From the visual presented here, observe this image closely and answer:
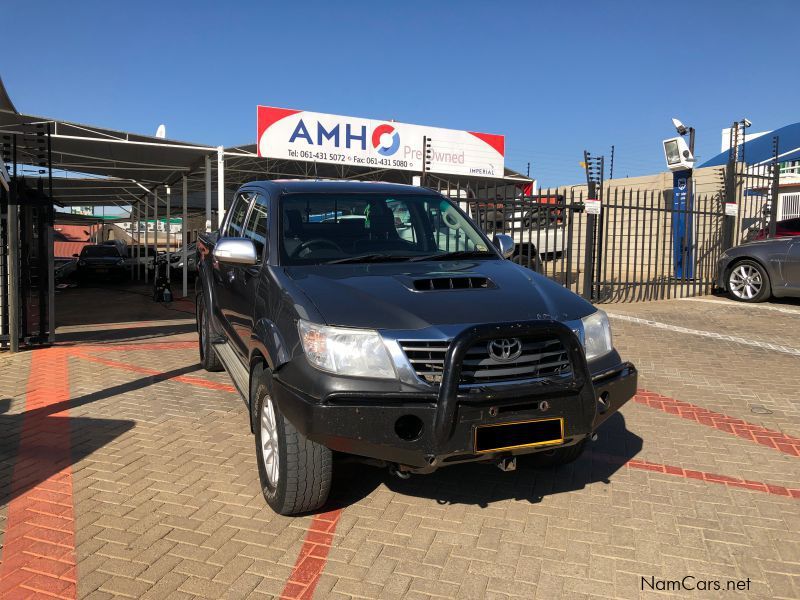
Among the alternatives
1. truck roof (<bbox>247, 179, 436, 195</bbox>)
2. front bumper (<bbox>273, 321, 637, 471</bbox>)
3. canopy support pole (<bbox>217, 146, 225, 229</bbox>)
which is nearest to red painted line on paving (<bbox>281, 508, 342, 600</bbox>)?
front bumper (<bbox>273, 321, 637, 471</bbox>)

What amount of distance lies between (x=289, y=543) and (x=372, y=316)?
1.26 metres

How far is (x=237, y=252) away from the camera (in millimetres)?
3768

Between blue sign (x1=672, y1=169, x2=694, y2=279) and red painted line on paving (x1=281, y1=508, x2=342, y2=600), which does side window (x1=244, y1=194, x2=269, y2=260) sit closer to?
red painted line on paving (x1=281, y1=508, x2=342, y2=600)

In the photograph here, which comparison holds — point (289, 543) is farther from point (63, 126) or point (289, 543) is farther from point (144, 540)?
point (63, 126)

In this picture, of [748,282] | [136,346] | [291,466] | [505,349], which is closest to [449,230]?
[505,349]

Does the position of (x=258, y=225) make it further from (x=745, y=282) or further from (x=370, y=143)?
(x=370, y=143)

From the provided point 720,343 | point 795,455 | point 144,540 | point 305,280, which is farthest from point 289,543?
point 720,343

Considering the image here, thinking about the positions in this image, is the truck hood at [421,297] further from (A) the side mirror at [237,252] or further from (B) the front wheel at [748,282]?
(B) the front wheel at [748,282]

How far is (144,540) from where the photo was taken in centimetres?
321

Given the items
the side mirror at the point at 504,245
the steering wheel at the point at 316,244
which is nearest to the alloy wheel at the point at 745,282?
the side mirror at the point at 504,245

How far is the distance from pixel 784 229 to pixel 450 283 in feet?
49.0

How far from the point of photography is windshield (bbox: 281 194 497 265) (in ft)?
12.8

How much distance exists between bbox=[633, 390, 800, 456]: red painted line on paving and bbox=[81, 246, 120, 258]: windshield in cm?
2192

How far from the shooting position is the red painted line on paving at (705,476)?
381cm
